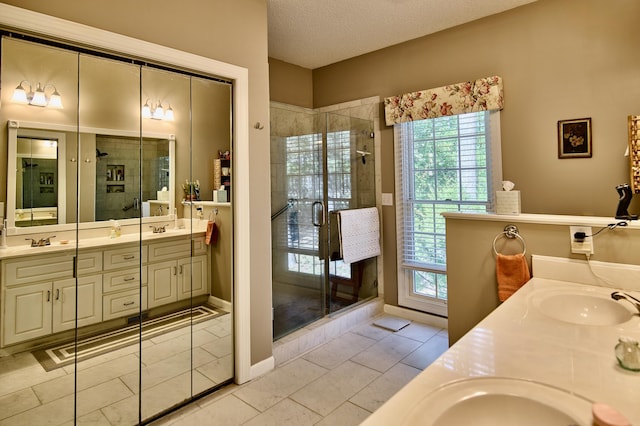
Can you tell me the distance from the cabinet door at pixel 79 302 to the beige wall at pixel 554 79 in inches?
→ 115

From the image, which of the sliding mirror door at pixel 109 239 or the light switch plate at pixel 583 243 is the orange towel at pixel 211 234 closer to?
the sliding mirror door at pixel 109 239

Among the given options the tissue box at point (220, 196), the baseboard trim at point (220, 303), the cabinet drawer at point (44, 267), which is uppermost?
the tissue box at point (220, 196)

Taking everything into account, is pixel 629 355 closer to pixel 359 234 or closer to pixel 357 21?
pixel 359 234

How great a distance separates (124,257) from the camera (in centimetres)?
197

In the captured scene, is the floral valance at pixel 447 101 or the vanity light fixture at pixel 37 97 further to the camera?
the floral valance at pixel 447 101

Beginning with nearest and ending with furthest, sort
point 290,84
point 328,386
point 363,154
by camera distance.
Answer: point 328,386 < point 363,154 < point 290,84

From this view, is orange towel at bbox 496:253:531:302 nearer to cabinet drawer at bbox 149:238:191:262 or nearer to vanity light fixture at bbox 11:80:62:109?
cabinet drawer at bbox 149:238:191:262

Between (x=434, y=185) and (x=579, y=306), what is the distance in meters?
1.84

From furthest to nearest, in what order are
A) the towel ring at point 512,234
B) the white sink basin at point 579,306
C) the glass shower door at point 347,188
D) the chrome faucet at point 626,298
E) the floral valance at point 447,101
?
the glass shower door at point 347,188
the floral valance at point 447,101
the towel ring at point 512,234
the white sink basin at point 579,306
the chrome faucet at point 626,298

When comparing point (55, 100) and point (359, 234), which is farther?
point (359, 234)

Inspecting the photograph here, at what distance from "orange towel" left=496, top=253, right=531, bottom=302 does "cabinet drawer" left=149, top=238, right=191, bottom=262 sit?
1.86m

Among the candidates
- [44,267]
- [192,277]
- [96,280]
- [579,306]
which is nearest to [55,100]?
[44,267]

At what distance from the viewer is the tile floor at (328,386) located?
2049 millimetres

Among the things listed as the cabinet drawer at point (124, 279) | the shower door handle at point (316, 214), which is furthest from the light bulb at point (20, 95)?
the shower door handle at point (316, 214)
